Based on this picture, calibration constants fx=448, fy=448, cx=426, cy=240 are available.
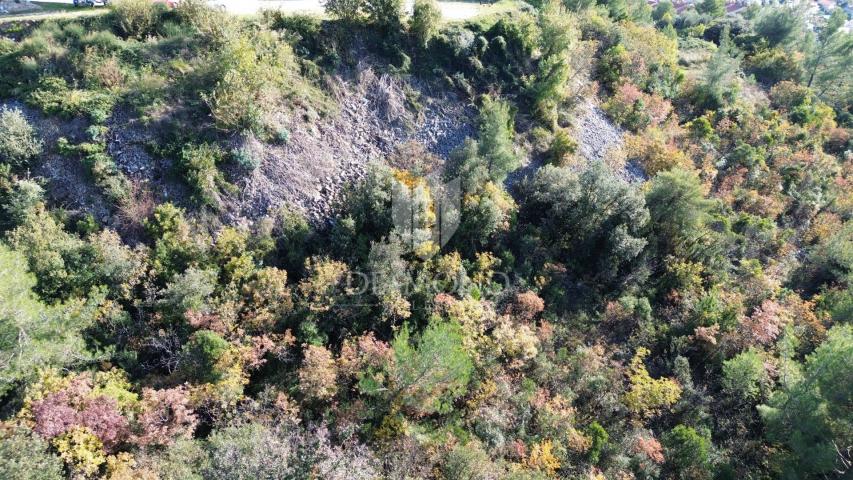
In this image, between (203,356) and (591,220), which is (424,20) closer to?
(591,220)

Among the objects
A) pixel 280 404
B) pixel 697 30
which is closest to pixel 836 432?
pixel 280 404

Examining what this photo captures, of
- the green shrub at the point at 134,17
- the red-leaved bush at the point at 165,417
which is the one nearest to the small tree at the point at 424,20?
the green shrub at the point at 134,17

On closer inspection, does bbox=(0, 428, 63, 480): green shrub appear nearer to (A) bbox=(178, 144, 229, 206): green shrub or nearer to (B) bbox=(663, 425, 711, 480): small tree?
(A) bbox=(178, 144, 229, 206): green shrub

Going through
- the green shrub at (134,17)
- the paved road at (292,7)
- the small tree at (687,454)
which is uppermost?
the paved road at (292,7)

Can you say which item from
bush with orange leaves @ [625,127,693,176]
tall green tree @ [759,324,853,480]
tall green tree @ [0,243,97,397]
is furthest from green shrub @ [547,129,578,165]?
tall green tree @ [0,243,97,397]

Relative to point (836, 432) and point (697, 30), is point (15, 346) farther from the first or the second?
point (697, 30)

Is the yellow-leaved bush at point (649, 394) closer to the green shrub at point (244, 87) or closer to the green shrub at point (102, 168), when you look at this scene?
the green shrub at point (244, 87)
